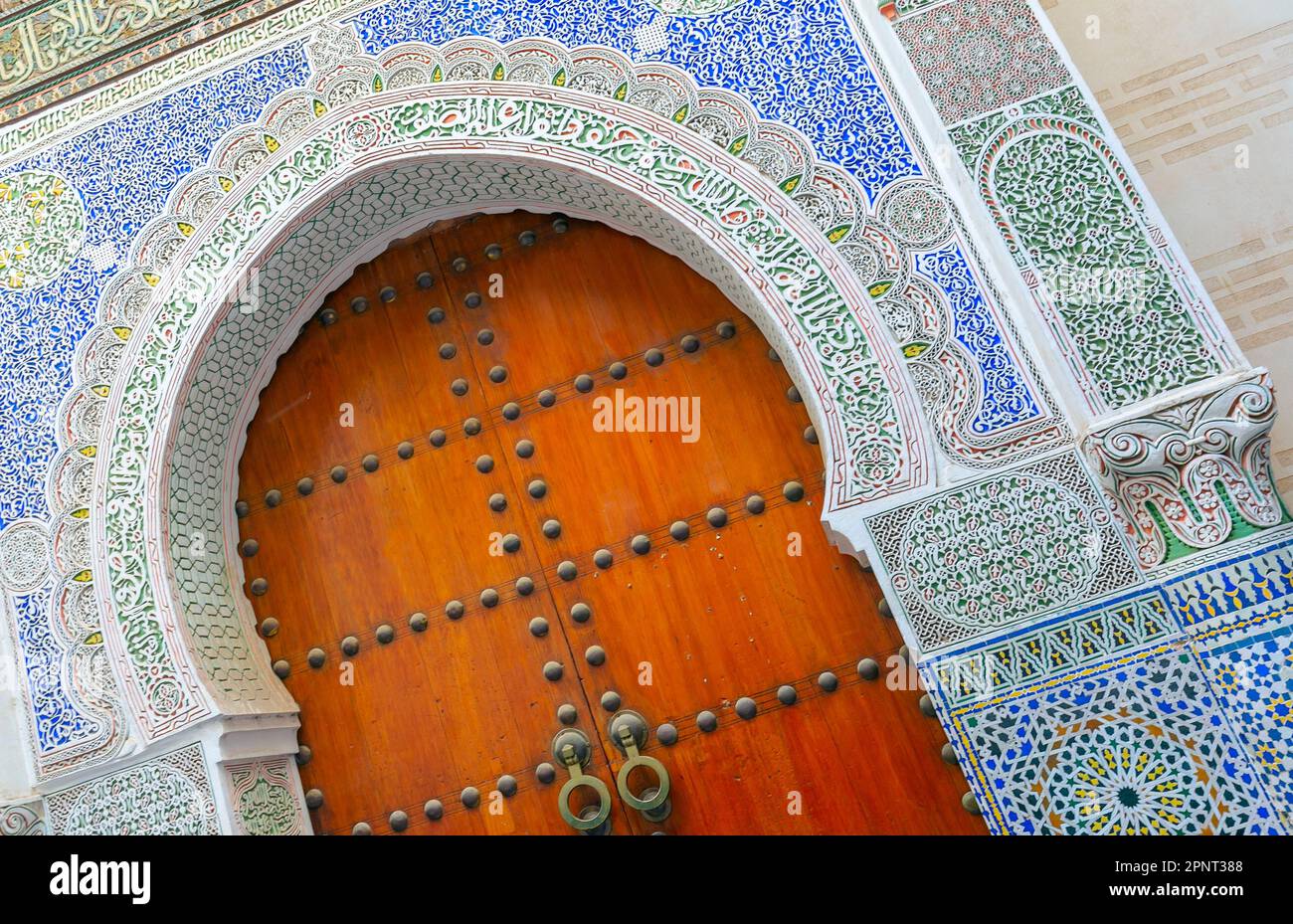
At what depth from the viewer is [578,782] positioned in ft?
8.23

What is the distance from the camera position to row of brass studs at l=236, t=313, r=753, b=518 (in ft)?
8.87

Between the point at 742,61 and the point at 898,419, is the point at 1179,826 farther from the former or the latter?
the point at 742,61

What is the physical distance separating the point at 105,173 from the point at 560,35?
1.12 meters

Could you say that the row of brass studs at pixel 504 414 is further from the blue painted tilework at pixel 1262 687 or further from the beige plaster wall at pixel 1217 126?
the blue painted tilework at pixel 1262 687

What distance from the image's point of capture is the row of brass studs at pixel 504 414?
271cm

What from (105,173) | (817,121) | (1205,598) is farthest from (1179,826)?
(105,173)

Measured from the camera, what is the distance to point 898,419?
2260mm

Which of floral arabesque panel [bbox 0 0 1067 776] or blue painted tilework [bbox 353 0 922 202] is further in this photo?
blue painted tilework [bbox 353 0 922 202]

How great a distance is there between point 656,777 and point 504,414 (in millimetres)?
866

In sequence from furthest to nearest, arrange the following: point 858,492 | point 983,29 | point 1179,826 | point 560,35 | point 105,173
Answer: point 105,173, point 560,35, point 983,29, point 858,492, point 1179,826

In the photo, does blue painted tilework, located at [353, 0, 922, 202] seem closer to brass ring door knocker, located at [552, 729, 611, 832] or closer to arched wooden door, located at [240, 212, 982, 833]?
arched wooden door, located at [240, 212, 982, 833]

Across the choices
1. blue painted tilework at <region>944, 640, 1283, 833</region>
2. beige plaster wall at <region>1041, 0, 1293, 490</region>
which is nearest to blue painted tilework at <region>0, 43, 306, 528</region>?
beige plaster wall at <region>1041, 0, 1293, 490</region>

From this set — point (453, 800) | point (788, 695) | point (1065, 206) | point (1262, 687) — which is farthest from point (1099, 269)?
point (453, 800)

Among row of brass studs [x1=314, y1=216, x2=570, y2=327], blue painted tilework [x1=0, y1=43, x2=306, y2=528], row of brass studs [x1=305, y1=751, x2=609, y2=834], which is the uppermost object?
blue painted tilework [x1=0, y1=43, x2=306, y2=528]
